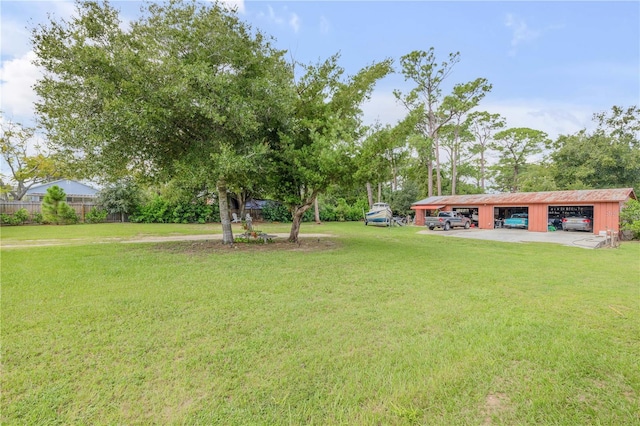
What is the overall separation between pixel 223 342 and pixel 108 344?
1206mm

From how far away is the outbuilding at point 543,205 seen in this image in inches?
629

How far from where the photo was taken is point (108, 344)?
10.1 ft

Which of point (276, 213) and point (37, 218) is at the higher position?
point (37, 218)

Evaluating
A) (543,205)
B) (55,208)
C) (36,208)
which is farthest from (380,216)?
(36,208)

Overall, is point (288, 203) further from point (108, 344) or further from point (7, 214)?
point (7, 214)

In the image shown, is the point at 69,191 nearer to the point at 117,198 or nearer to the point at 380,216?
the point at 117,198

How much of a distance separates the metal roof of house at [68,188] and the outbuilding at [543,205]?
3238 centimetres

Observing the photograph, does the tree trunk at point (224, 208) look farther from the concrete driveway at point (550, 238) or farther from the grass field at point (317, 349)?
the concrete driveway at point (550, 238)

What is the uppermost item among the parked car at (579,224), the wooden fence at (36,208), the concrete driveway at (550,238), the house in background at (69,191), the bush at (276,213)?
the house in background at (69,191)

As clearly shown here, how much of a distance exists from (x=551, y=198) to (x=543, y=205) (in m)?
0.60

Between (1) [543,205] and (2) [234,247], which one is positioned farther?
(1) [543,205]

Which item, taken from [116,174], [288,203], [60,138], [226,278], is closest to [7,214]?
[116,174]

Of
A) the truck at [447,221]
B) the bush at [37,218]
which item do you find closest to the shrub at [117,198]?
the bush at [37,218]

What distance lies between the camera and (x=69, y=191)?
29703 mm
